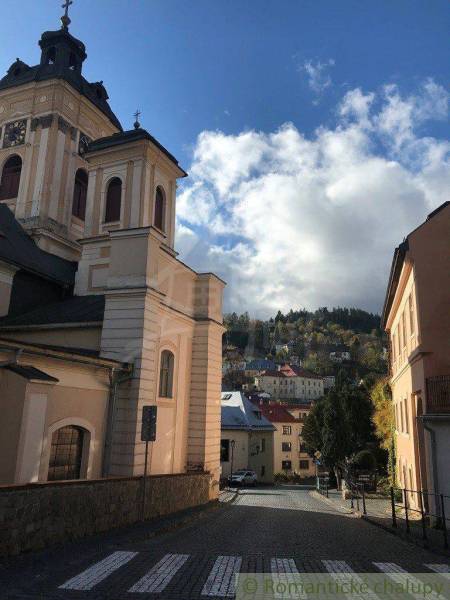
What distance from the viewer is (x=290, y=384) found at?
520 feet

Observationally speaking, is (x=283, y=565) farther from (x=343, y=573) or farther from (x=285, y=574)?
(x=343, y=573)

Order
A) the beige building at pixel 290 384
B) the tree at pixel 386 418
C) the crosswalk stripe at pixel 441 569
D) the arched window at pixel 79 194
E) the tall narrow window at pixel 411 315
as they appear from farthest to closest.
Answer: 1. the beige building at pixel 290 384
2. the arched window at pixel 79 194
3. the tree at pixel 386 418
4. the tall narrow window at pixel 411 315
5. the crosswalk stripe at pixel 441 569

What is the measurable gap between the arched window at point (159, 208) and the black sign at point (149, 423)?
13.9 m

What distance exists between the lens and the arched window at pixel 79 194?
28.4 m

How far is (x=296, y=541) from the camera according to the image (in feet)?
35.4

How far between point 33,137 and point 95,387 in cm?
1862

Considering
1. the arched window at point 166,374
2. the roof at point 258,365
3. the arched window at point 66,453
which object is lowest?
the arched window at point 66,453

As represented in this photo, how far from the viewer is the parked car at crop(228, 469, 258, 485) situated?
42844 mm

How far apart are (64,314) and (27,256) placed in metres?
4.74

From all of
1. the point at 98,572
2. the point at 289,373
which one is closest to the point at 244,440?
the point at 98,572

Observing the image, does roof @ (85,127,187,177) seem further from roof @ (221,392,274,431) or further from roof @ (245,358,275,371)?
roof @ (245,358,275,371)

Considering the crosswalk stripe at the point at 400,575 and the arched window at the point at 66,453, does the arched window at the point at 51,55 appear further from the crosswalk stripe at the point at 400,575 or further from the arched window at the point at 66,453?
the crosswalk stripe at the point at 400,575

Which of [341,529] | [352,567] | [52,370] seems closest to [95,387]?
[52,370]

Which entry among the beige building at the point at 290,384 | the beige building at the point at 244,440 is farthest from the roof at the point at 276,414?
the beige building at the point at 290,384
